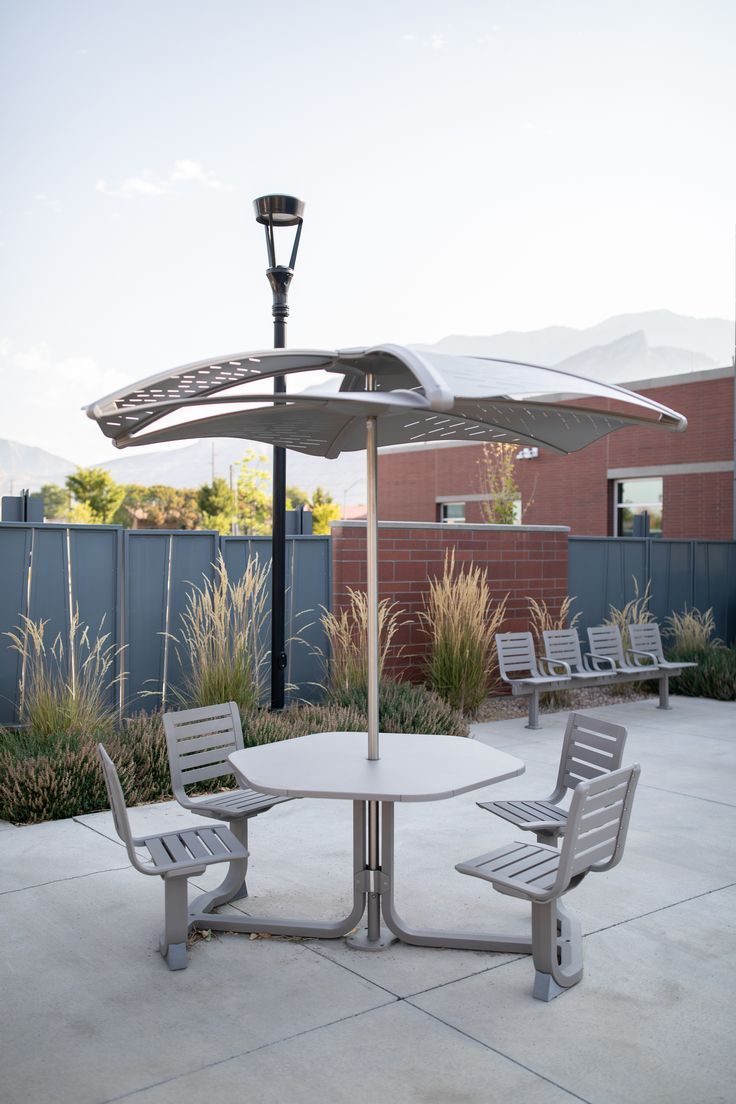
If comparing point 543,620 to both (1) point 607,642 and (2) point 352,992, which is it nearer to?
(1) point 607,642

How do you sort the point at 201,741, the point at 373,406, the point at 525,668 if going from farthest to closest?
the point at 525,668 < the point at 201,741 < the point at 373,406

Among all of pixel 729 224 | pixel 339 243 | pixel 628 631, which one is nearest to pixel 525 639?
pixel 628 631

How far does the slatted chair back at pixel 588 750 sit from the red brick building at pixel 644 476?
1271 centimetres

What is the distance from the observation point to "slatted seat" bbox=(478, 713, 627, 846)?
409 cm

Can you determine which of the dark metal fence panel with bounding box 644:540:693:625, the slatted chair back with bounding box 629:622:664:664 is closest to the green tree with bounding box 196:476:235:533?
the dark metal fence panel with bounding box 644:540:693:625

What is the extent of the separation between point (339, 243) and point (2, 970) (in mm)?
131286

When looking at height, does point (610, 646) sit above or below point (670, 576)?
below

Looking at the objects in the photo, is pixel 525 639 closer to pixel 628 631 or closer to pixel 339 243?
pixel 628 631

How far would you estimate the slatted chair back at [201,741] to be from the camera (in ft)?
14.1

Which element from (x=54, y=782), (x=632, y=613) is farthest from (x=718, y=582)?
(x=54, y=782)

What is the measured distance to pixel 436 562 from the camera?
32.0ft

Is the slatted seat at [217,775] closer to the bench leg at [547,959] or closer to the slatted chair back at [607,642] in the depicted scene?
the bench leg at [547,959]

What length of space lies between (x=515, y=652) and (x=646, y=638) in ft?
7.24

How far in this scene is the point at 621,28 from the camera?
96.6 ft
